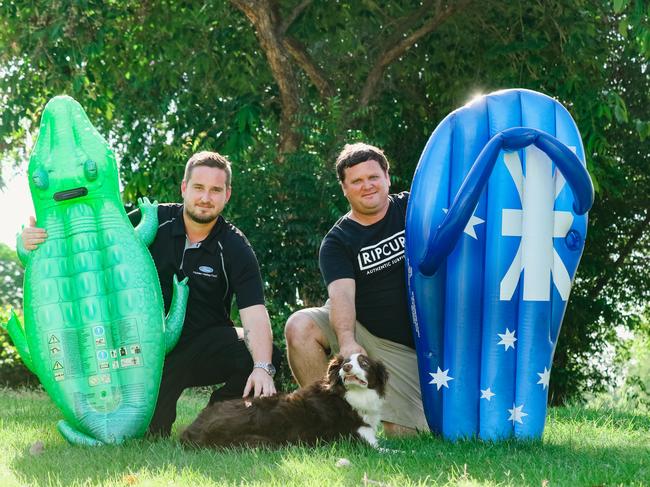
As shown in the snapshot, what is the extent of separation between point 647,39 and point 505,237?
395 centimetres

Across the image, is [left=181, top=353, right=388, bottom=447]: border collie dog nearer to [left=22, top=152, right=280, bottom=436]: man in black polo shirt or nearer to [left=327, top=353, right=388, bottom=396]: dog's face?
[left=327, top=353, right=388, bottom=396]: dog's face

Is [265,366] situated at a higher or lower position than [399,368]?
higher

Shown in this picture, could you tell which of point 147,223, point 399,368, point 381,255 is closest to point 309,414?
point 399,368

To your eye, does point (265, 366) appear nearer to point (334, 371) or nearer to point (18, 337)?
point (334, 371)

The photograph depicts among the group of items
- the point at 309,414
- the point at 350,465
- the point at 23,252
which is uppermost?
the point at 23,252

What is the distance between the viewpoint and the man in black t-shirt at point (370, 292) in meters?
4.62

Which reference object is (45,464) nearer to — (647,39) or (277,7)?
(647,39)

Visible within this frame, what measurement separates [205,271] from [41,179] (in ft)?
3.01

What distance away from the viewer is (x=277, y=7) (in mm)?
9367

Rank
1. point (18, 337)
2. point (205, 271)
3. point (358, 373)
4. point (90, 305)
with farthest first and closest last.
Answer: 1. point (205, 271)
2. point (18, 337)
3. point (90, 305)
4. point (358, 373)

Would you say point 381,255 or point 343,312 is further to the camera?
point 381,255

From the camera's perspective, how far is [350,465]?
3.44m

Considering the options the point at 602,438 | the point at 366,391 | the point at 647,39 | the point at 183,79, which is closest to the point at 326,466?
the point at 366,391

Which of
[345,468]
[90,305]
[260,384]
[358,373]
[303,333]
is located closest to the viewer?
[345,468]
